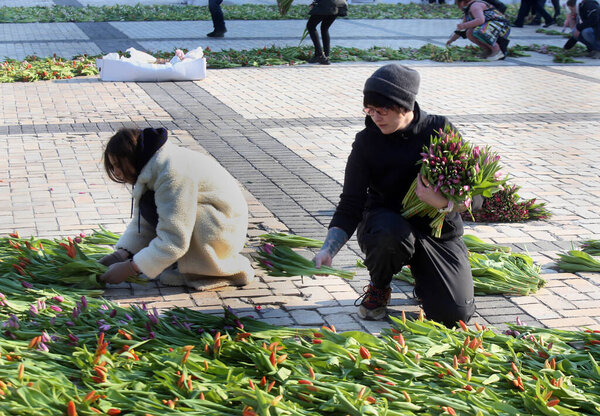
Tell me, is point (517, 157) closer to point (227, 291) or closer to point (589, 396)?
point (227, 291)

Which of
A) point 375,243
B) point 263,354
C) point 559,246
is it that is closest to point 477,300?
point 375,243

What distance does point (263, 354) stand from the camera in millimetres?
3281

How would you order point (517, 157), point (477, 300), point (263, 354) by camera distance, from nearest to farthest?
point (263, 354)
point (477, 300)
point (517, 157)

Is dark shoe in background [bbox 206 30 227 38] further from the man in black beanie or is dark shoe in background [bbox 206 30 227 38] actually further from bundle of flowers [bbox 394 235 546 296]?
the man in black beanie

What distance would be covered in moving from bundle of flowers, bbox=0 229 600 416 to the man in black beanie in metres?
0.33

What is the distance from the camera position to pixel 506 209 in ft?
19.5

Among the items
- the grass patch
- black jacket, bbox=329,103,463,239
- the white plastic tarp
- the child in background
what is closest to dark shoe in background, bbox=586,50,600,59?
the grass patch

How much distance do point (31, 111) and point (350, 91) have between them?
4.25 metres

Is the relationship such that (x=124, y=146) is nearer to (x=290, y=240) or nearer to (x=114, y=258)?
(x=114, y=258)

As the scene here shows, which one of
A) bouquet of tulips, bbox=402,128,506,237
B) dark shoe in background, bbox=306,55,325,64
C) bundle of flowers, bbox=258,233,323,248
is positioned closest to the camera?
bouquet of tulips, bbox=402,128,506,237

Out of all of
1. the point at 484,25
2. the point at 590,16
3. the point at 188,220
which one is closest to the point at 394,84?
the point at 188,220

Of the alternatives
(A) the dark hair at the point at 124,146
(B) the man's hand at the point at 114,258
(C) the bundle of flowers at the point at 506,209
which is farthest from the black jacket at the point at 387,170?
(C) the bundle of flowers at the point at 506,209

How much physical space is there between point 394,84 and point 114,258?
6.44ft

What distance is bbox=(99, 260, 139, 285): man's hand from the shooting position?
4355 millimetres
